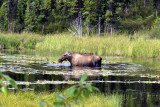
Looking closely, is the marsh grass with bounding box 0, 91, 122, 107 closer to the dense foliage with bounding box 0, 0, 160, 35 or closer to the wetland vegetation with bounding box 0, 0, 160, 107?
the wetland vegetation with bounding box 0, 0, 160, 107

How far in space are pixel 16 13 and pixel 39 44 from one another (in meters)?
41.7

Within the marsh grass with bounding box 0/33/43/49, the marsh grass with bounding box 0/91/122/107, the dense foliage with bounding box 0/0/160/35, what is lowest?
the marsh grass with bounding box 0/91/122/107

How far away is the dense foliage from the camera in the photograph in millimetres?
62188

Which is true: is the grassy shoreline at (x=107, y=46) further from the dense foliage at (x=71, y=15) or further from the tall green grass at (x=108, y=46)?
the dense foliage at (x=71, y=15)

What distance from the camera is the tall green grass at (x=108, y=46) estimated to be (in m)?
28.2

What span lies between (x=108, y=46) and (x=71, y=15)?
4092 cm

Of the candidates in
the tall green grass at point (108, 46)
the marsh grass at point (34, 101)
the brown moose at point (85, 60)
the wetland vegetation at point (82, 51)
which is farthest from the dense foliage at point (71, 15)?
the marsh grass at point (34, 101)

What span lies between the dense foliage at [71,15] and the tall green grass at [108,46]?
A: 90.0ft

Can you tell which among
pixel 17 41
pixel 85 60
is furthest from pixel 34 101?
pixel 17 41

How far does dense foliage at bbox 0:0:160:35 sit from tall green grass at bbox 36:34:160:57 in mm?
27436

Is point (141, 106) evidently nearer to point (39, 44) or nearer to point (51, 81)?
point (51, 81)

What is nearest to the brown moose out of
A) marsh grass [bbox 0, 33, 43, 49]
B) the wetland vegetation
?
the wetland vegetation

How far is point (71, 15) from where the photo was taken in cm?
7006

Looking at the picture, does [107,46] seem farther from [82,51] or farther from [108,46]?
[82,51]
